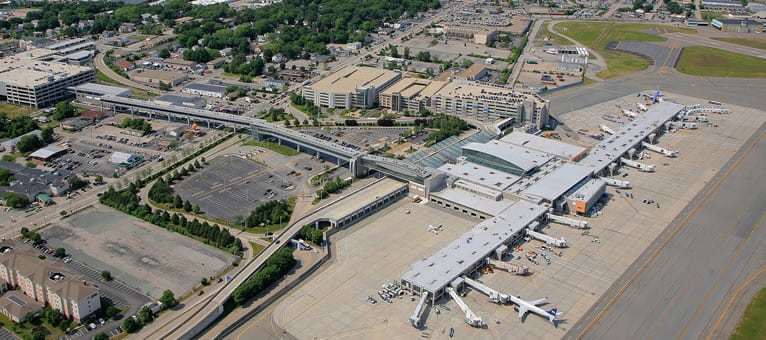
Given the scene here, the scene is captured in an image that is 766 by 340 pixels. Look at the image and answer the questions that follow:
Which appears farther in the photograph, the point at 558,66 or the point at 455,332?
the point at 558,66

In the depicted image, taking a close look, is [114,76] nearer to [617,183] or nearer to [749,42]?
[617,183]

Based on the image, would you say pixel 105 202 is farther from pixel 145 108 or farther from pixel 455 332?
pixel 455 332

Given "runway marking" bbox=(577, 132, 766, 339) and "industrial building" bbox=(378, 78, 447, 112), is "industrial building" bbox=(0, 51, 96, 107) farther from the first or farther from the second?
"runway marking" bbox=(577, 132, 766, 339)

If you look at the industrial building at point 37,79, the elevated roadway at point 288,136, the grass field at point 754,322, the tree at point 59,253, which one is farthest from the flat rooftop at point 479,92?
the industrial building at point 37,79

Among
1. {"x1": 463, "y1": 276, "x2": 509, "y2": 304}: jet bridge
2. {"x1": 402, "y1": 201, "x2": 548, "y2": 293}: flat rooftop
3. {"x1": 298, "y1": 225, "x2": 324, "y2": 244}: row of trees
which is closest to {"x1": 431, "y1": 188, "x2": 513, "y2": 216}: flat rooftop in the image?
{"x1": 402, "y1": 201, "x2": 548, "y2": 293}: flat rooftop

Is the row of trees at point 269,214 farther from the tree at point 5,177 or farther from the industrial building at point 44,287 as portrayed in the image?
the tree at point 5,177

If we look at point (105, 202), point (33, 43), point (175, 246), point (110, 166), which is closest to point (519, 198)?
point (175, 246)
